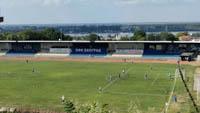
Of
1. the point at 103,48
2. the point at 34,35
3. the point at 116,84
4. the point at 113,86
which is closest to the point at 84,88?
the point at 113,86

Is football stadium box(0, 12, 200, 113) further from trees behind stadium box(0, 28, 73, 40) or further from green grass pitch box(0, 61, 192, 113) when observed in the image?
trees behind stadium box(0, 28, 73, 40)

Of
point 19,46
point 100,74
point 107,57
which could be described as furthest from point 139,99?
point 19,46

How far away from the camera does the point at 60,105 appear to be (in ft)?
103

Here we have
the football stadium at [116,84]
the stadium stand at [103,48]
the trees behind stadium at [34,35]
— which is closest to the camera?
the football stadium at [116,84]

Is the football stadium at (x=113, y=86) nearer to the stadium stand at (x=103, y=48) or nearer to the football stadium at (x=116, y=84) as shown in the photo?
the football stadium at (x=116, y=84)

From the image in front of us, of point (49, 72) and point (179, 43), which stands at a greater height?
point (179, 43)

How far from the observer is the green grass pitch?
32406 millimetres

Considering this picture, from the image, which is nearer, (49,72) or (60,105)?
(60,105)

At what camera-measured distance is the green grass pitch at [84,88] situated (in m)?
32.4

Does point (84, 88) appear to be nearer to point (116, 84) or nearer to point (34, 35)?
point (116, 84)

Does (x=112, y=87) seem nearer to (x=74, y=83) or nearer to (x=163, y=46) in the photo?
(x=74, y=83)

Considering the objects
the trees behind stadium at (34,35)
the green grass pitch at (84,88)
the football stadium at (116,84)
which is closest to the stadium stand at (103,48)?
the football stadium at (116,84)

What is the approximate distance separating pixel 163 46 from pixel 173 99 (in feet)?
152

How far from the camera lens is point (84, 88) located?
40188mm
